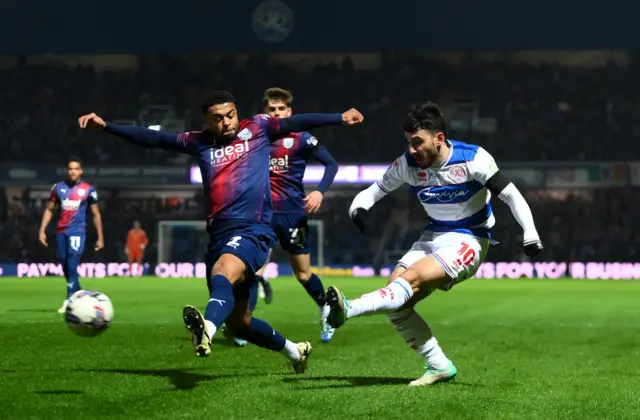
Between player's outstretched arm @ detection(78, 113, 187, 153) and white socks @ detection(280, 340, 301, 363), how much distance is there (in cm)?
148

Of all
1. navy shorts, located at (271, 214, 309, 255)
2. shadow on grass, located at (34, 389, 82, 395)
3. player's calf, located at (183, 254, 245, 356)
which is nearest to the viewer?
player's calf, located at (183, 254, 245, 356)

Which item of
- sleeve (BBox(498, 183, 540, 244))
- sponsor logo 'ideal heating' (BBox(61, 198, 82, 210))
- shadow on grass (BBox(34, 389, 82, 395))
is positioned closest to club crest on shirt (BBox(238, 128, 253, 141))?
sleeve (BBox(498, 183, 540, 244))

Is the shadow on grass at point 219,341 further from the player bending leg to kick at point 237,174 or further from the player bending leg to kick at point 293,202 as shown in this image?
the player bending leg to kick at point 237,174

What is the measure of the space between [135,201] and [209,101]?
27.9 meters

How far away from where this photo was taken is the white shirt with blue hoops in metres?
6.34

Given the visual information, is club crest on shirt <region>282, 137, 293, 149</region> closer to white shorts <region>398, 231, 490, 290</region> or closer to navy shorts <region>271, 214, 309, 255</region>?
navy shorts <region>271, 214, 309, 255</region>

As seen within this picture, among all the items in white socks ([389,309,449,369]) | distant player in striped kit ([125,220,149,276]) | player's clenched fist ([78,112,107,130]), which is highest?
player's clenched fist ([78,112,107,130])

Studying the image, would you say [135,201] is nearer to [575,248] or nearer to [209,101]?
[575,248]

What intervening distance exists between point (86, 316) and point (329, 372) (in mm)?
1818

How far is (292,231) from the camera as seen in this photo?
9.82 m

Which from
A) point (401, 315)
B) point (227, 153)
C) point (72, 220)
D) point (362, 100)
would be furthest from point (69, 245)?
point (362, 100)

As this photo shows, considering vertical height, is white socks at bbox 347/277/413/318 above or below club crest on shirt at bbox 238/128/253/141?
below


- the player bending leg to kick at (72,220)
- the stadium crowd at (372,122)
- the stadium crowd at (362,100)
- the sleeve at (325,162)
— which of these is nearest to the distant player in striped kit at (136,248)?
the stadium crowd at (372,122)

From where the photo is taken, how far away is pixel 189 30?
1212 inches
